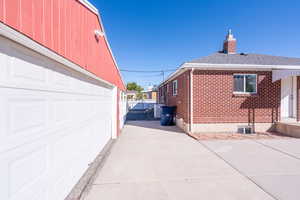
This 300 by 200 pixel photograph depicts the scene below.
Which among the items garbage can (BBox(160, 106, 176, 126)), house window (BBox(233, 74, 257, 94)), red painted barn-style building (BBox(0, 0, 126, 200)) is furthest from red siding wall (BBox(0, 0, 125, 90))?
garbage can (BBox(160, 106, 176, 126))

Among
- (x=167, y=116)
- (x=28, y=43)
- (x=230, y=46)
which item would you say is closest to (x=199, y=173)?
(x=28, y=43)

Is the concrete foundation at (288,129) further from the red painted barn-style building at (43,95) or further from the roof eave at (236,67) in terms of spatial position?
the red painted barn-style building at (43,95)

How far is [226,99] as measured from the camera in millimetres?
8312

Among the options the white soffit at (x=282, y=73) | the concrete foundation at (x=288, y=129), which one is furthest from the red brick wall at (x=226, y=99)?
the concrete foundation at (x=288, y=129)

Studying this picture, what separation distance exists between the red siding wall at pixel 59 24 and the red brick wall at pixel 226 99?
5.79m

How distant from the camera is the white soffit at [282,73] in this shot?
7.58 meters

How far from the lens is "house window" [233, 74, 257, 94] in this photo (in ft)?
27.5

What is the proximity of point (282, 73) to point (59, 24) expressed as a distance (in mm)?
9517

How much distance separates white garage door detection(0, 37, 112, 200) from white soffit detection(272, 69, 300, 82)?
909 centimetres

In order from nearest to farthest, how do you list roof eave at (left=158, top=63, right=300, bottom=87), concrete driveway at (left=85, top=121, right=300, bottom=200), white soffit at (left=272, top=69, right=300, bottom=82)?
concrete driveway at (left=85, top=121, right=300, bottom=200) < white soffit at (left=272, top=69, right=300, bottom=82) < roof eave at (left=158, top=63, right=300, bottom=87)

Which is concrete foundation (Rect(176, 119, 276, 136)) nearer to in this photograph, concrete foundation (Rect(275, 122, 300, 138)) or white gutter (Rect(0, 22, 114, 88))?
concrete foundation (Rect(275, 122, 300, 138))

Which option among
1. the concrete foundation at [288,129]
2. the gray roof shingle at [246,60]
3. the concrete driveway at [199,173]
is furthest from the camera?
the gray roof shingle at [246,60]

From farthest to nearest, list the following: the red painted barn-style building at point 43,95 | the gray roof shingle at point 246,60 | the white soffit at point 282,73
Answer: the gray roof shingle at point 246,60 < the white soffit at point 282,73 < the red painted barn-style building at point 43,95

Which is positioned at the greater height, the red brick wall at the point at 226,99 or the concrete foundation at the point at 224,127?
the red brick wall at the point at 226,99
